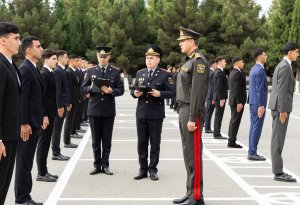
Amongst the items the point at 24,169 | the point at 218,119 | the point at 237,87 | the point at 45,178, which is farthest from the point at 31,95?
the point at 218,119

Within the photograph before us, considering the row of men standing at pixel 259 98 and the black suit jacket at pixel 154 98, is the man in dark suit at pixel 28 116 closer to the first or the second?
the black suit jacket at pixel 154 98

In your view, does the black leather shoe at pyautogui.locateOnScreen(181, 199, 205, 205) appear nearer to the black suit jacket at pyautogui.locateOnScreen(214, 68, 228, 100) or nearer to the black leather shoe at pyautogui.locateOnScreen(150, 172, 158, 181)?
the black leather shoe at pyautogui.locateOnScreen(150, 172, 158, 181)

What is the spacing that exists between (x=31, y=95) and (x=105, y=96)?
2121 millimetres

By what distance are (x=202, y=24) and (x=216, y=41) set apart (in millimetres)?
2621

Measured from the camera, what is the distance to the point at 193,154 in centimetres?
707

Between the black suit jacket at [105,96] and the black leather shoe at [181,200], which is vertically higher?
the black suit jacket at [105,96]

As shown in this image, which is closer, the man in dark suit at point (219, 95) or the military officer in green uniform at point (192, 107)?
the military officer in green uniform at point (192, 107)

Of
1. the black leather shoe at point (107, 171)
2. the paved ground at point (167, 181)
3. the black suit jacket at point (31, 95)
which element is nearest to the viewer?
the black suit jacket at point (31, 95)

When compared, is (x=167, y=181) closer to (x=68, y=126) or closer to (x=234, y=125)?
(x=234, y=125)

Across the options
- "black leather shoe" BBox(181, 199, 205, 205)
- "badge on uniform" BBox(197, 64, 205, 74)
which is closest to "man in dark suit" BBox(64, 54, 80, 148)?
"black leather shoe" BBox(181, 199, 205, 205)

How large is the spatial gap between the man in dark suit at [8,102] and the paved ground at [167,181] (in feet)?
6.08

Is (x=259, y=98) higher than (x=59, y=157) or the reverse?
higher

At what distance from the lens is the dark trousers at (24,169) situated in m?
6.96

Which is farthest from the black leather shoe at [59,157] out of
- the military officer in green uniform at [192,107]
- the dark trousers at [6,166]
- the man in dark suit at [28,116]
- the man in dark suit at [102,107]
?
the dark trousers at [6,166]
